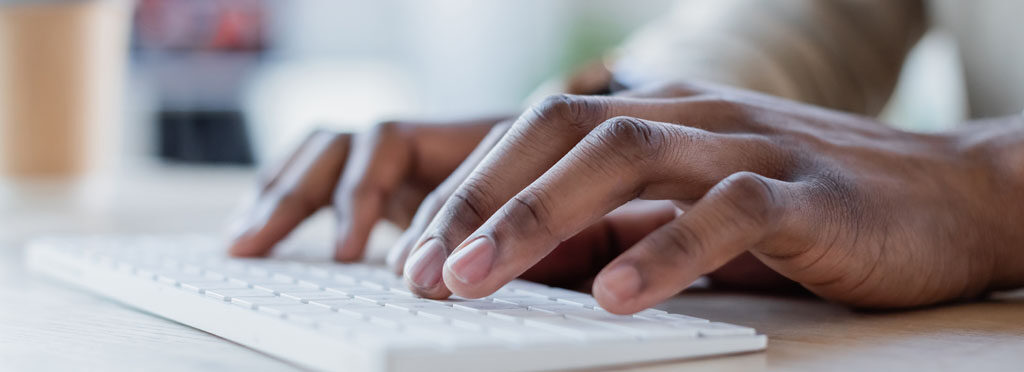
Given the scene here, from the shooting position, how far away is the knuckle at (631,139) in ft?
1.62

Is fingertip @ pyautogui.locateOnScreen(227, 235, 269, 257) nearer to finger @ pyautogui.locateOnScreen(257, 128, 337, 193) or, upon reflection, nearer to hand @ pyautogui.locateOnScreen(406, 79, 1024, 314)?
finger @ pyautogui.locateOnScreen(257, 128, 337, 193)

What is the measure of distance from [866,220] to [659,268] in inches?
6.2

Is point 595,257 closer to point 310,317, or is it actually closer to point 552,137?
point 552,137

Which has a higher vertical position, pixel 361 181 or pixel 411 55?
pixel 411 55

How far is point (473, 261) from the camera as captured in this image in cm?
46

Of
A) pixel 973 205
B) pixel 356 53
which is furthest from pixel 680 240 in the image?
pixel 356 53

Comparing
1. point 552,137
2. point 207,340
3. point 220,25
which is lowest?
point 207,340

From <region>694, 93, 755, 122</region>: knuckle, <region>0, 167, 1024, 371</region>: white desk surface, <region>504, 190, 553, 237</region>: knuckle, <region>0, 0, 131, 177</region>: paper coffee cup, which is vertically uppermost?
<region>0, 0, 131, 177</region>: paper coffee cup

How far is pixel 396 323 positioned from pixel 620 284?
0.30 feet

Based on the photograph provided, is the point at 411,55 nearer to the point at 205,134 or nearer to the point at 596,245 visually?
the point at 205,134

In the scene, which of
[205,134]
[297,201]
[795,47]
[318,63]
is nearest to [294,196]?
[297,201]

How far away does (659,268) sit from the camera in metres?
0.43

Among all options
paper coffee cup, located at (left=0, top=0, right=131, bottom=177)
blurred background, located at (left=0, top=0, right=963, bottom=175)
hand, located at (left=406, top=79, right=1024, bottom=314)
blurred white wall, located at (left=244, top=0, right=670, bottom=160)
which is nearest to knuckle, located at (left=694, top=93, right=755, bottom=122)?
hand, located at (left=406, top=79, right=1024, bottom=314)

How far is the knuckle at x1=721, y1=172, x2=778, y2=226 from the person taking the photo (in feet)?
1.50
